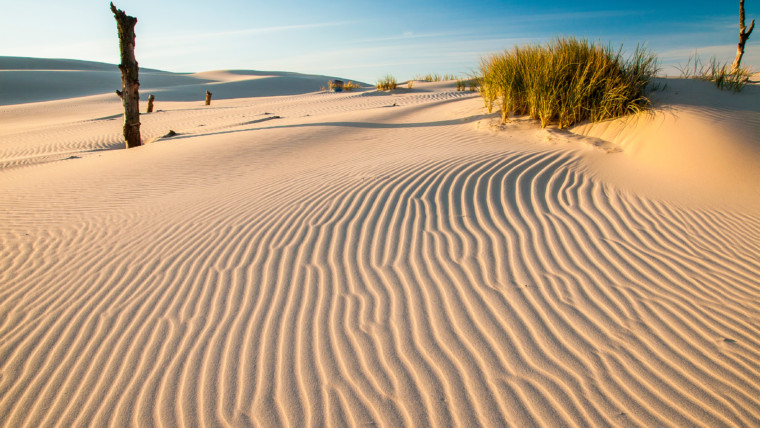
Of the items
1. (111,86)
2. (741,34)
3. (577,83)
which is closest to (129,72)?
(577,83)

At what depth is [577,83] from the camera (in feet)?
23.0

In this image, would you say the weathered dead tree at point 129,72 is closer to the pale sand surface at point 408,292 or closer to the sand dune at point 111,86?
the pale sand surface at point 408,292

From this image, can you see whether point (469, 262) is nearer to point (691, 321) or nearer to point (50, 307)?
point (691, 321)

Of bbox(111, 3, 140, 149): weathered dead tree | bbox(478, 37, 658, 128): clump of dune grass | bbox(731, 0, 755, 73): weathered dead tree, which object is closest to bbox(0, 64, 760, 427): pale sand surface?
bbox(478, 37, 658, 128): clump of dune grass

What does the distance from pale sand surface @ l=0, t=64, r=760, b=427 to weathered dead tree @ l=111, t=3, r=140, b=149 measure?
15.1 ft

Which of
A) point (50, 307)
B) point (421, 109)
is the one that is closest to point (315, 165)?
point (50, 307)

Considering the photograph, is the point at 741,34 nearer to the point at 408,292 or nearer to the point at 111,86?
the point at 408,292

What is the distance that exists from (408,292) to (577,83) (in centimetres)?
625

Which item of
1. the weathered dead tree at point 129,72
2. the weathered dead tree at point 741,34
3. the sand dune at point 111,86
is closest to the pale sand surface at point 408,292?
the weathered dead tree at point 129,72

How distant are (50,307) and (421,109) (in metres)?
10.6

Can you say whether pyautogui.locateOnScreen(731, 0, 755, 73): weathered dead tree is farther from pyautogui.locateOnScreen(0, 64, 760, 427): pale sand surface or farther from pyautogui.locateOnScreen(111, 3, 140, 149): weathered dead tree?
pyautogui.locateOnScreen(111, 3, 140, 149): weathered dead tree

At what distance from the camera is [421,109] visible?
39.0 feet

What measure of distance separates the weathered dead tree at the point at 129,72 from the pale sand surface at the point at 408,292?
182 inches

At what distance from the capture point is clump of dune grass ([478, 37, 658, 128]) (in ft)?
22.2
